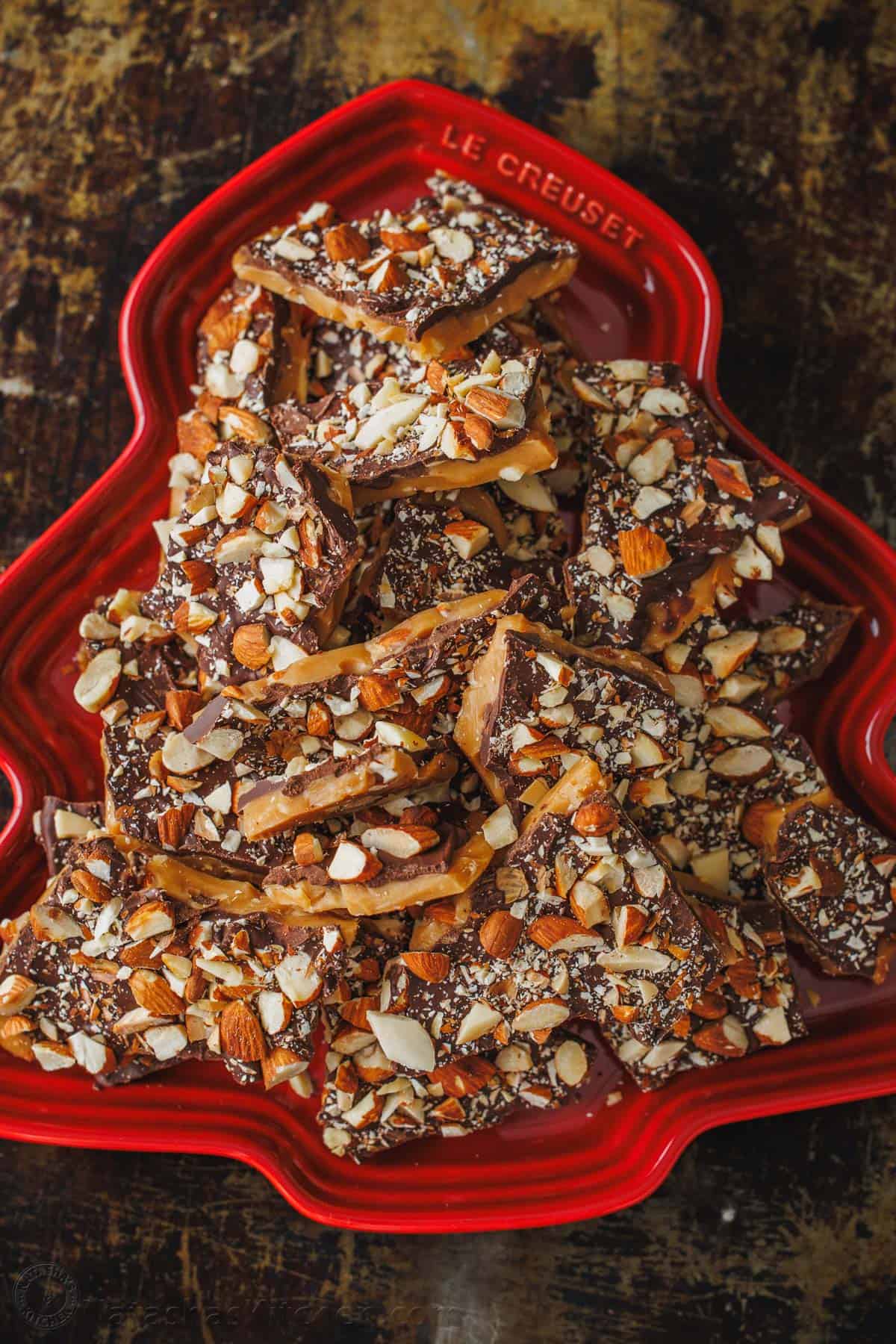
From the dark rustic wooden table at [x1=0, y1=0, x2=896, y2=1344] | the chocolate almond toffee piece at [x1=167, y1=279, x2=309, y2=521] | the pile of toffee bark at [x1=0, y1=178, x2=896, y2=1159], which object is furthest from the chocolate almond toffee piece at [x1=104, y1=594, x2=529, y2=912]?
the dark rustic wooden table at [x1=0, y1=0, x2=896, y2=1344]

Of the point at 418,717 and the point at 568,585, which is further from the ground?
the point at 568,585

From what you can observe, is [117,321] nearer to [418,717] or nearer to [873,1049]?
[418,717]

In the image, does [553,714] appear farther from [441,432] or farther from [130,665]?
[130,665]

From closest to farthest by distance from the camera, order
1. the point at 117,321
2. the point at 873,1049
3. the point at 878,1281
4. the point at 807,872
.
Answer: the point at 807,872 → the point at 873,1049 → the point at 878,1281 → the point at 117,321

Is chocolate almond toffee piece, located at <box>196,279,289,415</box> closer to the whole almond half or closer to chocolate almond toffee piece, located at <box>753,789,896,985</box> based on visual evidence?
the whole almond half

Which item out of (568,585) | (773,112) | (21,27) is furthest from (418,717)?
(21,27)

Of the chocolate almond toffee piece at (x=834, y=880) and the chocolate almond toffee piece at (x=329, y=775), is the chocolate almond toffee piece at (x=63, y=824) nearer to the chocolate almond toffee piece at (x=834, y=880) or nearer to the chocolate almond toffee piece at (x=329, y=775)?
the chocolate almond toffee piece at (x=329, y=775)

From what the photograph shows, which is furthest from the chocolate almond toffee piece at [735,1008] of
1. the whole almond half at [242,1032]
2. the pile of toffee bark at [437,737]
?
the whole almond half at [242,1032]

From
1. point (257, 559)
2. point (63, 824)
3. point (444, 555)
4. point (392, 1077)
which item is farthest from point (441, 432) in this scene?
point (392, 1077)

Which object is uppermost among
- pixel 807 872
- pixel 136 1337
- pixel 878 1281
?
pixel 807 872
